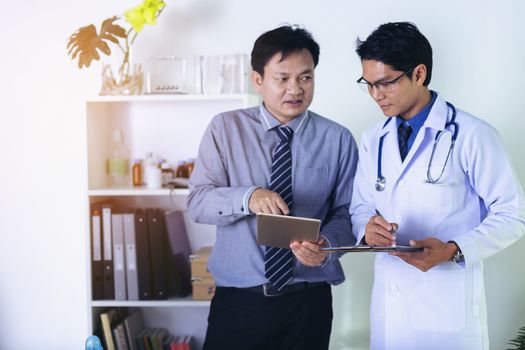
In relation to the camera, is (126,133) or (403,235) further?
(126,133)

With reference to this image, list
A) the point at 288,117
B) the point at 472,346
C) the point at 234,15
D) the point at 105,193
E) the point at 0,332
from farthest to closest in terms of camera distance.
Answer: the point at 0,332 < the point at 234,15 < the point at 105,193 < the point at 288,117 < the point at 472,346

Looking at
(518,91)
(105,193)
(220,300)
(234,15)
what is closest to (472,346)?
(220,300)

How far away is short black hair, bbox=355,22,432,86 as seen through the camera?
6.23ft

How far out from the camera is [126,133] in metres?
3.25

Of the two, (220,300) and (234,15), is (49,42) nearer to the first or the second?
(234,15)

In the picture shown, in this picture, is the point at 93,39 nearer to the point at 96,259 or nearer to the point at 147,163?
the point at 147,163

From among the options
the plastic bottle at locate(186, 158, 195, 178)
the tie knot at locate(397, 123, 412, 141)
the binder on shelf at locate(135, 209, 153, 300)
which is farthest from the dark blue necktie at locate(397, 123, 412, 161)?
the binder on shelf at locate(135, 209, 153, 300)

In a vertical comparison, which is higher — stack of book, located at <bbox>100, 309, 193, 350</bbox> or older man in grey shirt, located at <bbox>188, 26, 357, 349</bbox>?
older man in grey shirt, located at <bbox>188, 26, 357, 349</bbox>

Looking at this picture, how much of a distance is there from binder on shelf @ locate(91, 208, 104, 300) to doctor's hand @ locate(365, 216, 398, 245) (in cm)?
152

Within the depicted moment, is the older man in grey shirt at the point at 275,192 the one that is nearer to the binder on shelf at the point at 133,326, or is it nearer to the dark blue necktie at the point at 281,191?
the dark blue necktie at the point at 281,191

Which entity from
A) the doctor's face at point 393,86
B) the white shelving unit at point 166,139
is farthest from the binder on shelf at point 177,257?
the doctor's face at point 393,86

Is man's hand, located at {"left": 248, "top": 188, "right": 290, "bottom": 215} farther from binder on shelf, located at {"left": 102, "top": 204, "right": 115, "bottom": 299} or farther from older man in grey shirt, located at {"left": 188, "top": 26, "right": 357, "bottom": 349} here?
binder on shelf, located at {"left": 102, "top": 204, "right": 115, "bottom": 299}

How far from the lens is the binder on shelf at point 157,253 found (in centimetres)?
297

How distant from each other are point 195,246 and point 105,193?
23.1 inches
